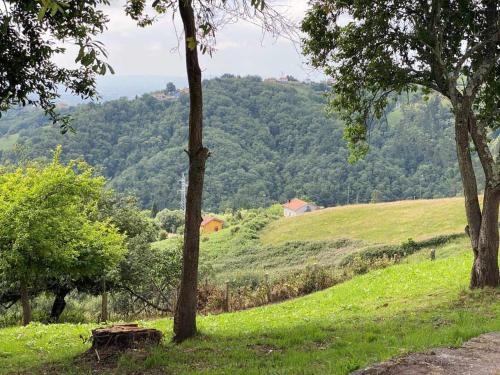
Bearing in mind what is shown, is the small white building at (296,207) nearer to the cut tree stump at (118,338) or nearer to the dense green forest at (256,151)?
the dense green forest at (256,151)

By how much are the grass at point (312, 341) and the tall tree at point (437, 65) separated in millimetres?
2195

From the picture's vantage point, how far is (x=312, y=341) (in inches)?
392

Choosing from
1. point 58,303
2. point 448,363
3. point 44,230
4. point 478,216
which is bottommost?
point 58,303

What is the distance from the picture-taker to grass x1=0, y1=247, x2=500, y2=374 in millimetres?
8133

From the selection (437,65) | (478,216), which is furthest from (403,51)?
(478,216)

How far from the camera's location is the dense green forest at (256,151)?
438 feet

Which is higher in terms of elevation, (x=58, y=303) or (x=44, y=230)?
(x=44, y=230)

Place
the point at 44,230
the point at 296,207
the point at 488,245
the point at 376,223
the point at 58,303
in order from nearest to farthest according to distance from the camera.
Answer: the point at 488,245
the point at 44,230
the point at 58,303
the point at 376,223
the point at 296,207

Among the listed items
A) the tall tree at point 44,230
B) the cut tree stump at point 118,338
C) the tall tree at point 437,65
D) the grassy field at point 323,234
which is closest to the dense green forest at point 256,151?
the grassy field at point 323,234

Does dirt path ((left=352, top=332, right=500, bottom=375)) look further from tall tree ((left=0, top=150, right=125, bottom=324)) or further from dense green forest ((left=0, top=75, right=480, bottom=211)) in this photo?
dense green forest ((left=0, top=75, right=480, bottom=211))

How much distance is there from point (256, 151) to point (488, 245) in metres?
143

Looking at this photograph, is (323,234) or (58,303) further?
(323,234)

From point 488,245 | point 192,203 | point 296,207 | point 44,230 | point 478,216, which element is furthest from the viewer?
point 296,207

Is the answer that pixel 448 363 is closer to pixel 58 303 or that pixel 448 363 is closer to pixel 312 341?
pixel 312 341
